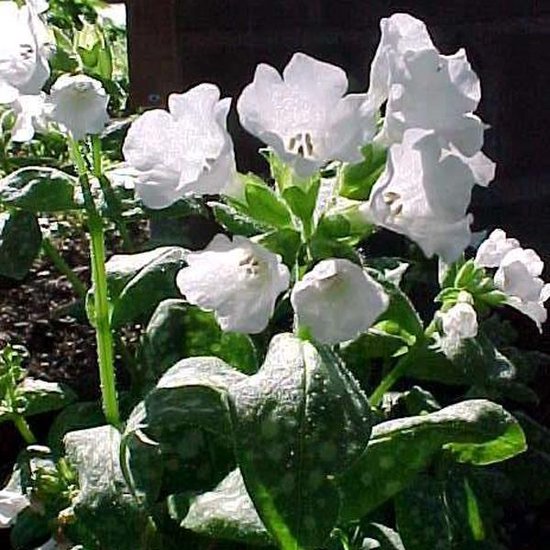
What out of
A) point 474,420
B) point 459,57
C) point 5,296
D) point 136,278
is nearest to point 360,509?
point 474,420

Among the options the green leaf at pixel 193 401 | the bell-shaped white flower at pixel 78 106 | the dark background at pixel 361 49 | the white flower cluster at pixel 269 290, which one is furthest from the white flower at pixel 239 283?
the dark background at pixel 361 49

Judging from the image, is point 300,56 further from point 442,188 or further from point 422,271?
point 422,271

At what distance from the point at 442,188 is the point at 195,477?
419 millimetres

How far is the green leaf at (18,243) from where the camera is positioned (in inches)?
45.6

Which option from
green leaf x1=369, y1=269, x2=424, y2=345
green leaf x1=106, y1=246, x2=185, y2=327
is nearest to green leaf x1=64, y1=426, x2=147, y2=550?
green leaf x1=106, y1=246, x2=185, y2=327

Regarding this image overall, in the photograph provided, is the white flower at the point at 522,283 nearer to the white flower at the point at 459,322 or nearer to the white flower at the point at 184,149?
the white flower at the point at 459,322

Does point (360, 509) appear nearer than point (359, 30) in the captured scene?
Yes

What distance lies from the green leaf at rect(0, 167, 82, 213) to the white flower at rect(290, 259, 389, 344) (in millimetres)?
344

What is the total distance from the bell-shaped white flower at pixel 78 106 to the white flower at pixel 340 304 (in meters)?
0.28

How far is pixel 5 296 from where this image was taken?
181cm

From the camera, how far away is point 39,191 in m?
1.08

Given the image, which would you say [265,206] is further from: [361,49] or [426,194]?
[361,49]

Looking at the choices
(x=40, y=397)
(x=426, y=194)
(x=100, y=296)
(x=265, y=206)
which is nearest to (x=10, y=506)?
(x=40, y=397)

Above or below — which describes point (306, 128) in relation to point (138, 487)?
above
